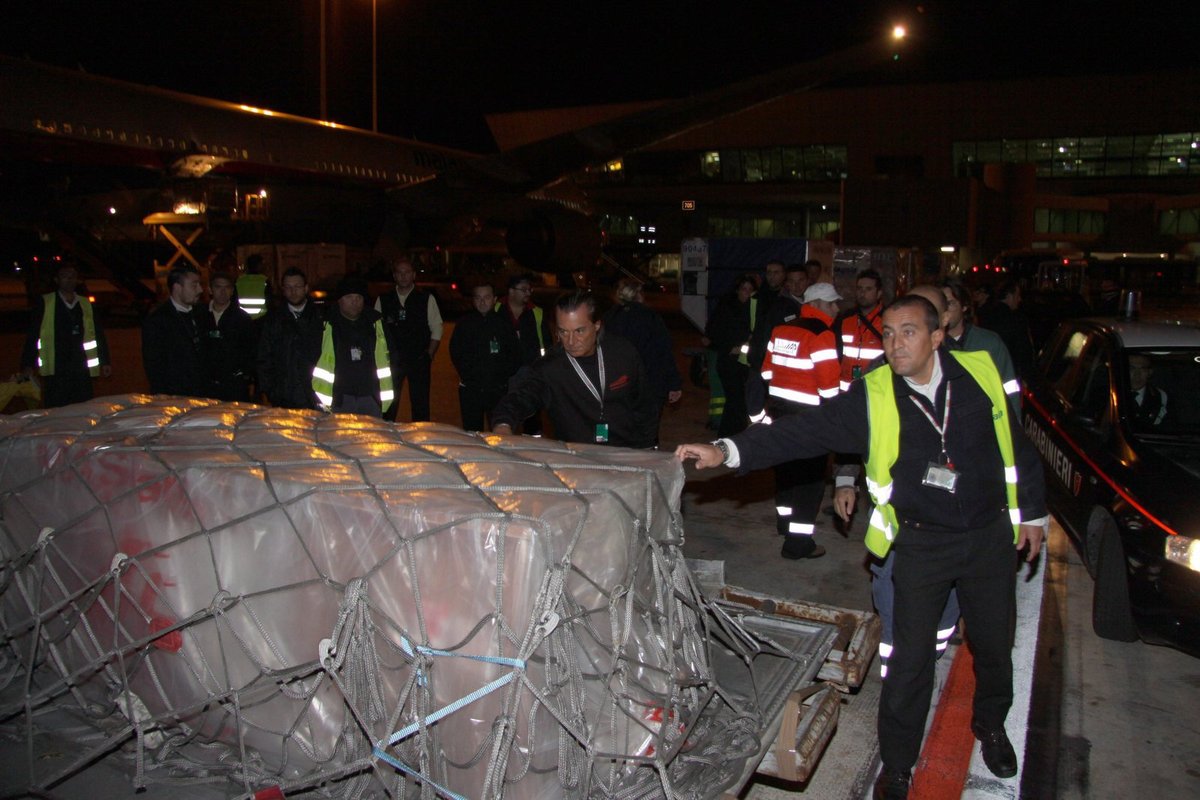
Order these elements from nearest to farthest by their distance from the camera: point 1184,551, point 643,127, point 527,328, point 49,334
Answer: point 1184,551
point 49,334
point 527,328
point 643,127

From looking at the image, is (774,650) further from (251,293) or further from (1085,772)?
(251,293)

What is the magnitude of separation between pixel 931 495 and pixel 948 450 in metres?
0.17

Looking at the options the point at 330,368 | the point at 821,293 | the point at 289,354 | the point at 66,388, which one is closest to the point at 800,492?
the point at 821,293

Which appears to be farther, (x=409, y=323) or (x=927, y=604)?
(x=409, y=323)

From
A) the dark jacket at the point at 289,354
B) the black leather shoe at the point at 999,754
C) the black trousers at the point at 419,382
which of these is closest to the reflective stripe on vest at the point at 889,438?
the black leather shoe at the point at 999,754

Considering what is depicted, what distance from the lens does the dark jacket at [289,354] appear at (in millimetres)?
6129

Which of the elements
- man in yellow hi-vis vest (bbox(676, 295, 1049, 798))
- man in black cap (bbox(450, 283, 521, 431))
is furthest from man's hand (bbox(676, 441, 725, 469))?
man in black cap (bbox(450, 283, 521, 431))

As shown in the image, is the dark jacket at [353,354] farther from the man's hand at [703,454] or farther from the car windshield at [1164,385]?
the car windshield at [1164,385]

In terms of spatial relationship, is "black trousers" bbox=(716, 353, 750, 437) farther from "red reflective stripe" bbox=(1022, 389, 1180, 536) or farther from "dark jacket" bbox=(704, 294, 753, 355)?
"red reflective stripe" bbox=(1022, 389, 1180, 536)

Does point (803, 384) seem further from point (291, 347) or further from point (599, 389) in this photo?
point (291, 347)

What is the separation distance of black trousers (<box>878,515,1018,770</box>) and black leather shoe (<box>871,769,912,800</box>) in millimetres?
28

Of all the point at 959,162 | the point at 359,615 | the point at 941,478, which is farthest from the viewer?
the point at 959,162

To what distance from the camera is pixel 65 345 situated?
7.54 metres

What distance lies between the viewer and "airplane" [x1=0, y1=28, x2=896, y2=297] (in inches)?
613
